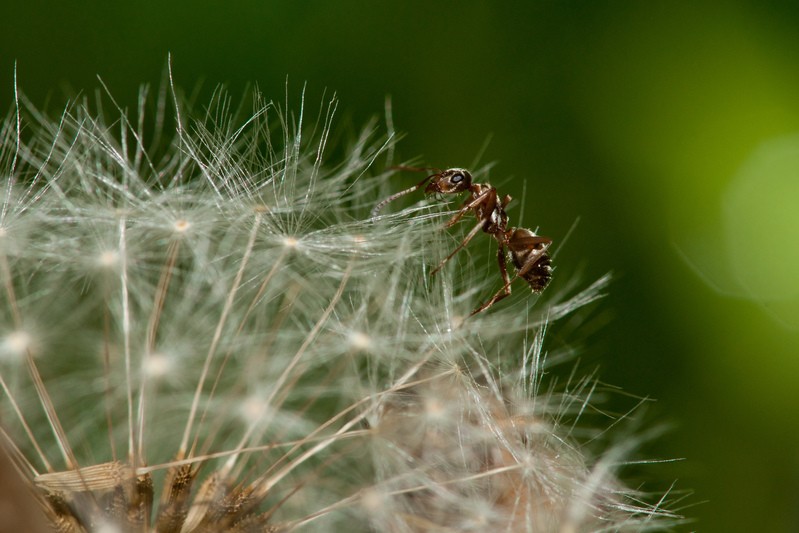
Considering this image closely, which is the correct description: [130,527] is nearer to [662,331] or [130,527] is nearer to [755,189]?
[662,331]

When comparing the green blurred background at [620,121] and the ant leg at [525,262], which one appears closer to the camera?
the ant leg at [525,262]

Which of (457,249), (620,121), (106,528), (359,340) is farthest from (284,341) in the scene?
(620,121)

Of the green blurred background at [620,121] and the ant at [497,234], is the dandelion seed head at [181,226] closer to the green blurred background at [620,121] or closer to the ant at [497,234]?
the ant at [497,234]

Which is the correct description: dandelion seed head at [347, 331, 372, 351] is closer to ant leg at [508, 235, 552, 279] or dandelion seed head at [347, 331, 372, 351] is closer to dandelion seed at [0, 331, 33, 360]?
ant leg at [508, 235, 552, 279]

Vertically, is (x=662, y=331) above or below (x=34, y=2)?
below

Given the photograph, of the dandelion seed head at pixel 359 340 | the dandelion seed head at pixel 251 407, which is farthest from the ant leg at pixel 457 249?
the dandelion seed head at pixel 251 407

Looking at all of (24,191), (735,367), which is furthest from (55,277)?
(735,367)
